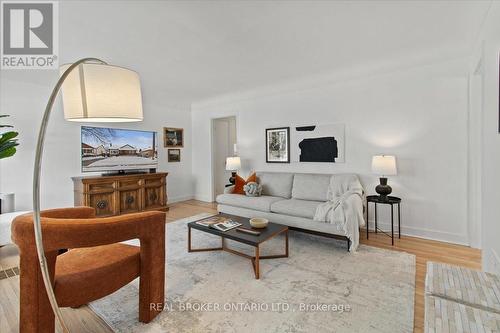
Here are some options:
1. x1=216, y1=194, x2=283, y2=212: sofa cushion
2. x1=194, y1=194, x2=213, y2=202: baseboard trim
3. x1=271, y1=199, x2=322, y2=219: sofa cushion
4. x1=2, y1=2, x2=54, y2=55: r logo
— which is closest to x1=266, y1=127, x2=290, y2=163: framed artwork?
x1=216, y1=194, x2=283, y2=212: sofa cushion

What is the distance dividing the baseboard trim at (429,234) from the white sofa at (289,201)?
34.2 inches

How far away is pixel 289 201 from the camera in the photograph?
11.9 ft

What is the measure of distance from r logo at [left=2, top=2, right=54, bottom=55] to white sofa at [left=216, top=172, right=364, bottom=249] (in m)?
3.07

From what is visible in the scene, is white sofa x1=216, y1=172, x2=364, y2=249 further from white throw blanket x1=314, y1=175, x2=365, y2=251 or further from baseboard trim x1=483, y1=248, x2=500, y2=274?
baseboard trim x1=483, y1=248, x2=500, y2=274

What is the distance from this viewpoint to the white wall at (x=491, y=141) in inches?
70.2

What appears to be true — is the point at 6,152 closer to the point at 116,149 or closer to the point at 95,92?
the point at 95,92

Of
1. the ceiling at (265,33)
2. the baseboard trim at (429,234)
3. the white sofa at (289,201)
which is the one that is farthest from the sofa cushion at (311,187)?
the ceiling at (265,33)

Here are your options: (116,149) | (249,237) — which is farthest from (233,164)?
(249,237)

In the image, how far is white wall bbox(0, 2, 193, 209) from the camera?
2.28 m

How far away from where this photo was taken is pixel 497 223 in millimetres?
1798

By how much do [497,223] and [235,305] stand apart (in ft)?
6.89

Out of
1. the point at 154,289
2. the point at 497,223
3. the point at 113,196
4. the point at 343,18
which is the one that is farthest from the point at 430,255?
the point at 113,196

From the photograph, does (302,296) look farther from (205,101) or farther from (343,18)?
(205,101)

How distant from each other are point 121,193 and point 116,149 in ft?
3.07
